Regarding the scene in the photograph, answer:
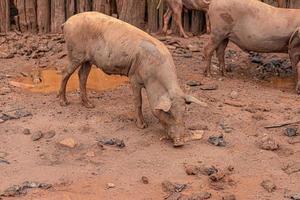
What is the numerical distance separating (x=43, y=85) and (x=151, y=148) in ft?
9.15

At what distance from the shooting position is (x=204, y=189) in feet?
21.9

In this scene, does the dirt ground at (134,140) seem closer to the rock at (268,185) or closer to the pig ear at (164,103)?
the rock at (268,185)

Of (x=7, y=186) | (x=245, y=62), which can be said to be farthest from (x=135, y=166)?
(x=245, y=62)

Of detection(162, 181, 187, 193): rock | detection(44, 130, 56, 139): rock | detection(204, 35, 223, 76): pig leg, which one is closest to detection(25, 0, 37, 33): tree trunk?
detection(204, 35, 223, 76): pig leg

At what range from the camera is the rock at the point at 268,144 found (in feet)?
24.9

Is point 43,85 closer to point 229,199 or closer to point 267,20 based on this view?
point 267,20

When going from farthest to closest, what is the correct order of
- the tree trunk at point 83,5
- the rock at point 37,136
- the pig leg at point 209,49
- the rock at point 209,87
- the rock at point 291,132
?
the tree trunk at point 83,5 → the pig leg at point 209,49 → the rock at point 209,87 → the rock at point 291,132 → the rock at point 37,136

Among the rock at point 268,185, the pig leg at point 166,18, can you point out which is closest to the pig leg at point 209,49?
the pig leg at point 166,18

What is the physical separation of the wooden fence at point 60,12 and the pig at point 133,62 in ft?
9.79

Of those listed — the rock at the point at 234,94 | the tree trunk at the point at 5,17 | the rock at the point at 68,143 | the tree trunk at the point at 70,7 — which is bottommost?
the rock at the point at 68,143

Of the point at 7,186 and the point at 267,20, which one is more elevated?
the point at 267,20

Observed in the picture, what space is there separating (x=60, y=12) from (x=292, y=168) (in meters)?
6.05

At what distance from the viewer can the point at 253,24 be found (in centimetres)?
1000

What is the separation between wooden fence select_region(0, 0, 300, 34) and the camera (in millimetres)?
11570
